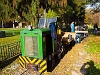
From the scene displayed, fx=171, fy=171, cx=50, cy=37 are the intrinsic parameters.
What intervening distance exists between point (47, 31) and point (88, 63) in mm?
2899

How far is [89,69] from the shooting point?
334 inches

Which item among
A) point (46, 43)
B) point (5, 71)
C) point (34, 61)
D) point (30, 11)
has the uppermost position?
point (30, 11)

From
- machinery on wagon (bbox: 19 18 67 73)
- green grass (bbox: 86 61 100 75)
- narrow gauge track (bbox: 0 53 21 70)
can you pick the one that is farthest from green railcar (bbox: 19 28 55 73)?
green grass (bbox: 86 61 100 75)

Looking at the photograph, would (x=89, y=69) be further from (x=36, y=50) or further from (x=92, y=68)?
(x=36, y=50)

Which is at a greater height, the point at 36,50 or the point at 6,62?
the point at 36,50

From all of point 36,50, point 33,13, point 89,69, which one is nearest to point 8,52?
point 36,50

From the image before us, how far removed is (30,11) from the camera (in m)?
18.7

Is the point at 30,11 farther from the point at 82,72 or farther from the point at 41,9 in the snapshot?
the point at 82,72

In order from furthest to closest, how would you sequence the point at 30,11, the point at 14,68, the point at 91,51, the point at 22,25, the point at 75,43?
the point at 22,25 → the point at 30,11 → the point at 75,43 → the point at 91,51 → the point at 14,68

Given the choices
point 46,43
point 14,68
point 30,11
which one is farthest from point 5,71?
point 30,11

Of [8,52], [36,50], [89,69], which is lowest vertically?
[89,69]

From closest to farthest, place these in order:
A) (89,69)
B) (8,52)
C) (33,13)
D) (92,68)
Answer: (89,69) → (92,68) → (8,52) → (33,13)

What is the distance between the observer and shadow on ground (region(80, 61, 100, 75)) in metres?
8.02

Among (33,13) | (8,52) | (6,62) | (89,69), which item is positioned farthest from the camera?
(33,13)
